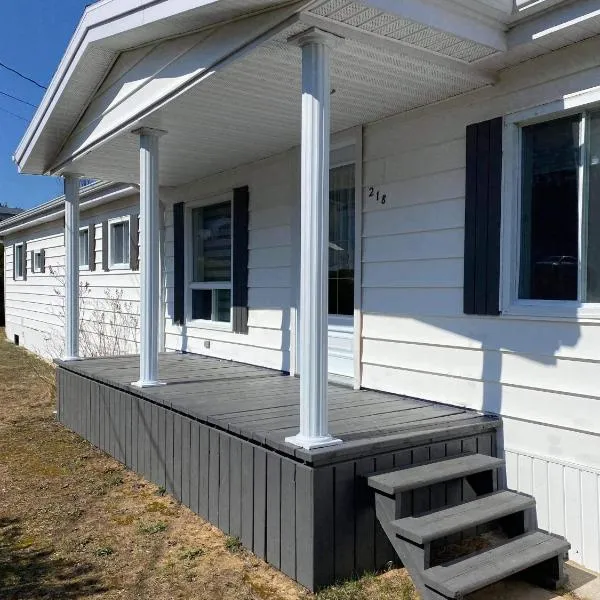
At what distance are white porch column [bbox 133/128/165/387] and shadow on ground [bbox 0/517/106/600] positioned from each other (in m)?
1.62

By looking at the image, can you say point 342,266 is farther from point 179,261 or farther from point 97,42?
point 179,261

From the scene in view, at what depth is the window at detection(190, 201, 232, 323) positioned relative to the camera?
6512mm

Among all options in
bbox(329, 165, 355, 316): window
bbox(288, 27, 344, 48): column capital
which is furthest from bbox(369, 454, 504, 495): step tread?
bbox(288, 27, 344, 48): column capital

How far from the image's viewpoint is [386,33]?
3008 mm

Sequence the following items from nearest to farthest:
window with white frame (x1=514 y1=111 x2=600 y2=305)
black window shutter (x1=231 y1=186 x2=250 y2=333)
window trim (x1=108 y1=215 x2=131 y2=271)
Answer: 1. window with white frame (x1=514 y1=111 x2=600 y2=305)
2. black window shutter (x1=231 y1=186 x2=250 y2=333)
3. window trim (x1=108 y1=215 x2=131 y2=271)

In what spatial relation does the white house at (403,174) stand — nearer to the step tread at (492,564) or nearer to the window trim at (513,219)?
the window trim at (513,219)

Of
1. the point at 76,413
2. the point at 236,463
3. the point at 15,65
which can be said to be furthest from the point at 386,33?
the point at 15,65

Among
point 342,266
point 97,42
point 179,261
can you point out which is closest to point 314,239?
point 342,266

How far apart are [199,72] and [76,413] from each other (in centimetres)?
370

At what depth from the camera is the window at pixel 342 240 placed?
15.9 feet

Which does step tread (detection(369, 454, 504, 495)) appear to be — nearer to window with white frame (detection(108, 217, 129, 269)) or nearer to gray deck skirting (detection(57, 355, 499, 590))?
gray deck skirting (detection(57, 355, 499, 590))

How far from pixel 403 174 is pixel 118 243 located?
5.78 m

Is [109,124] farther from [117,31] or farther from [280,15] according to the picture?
[280,15]

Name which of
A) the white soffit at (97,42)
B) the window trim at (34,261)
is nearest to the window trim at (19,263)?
the window trim at (34,261)
